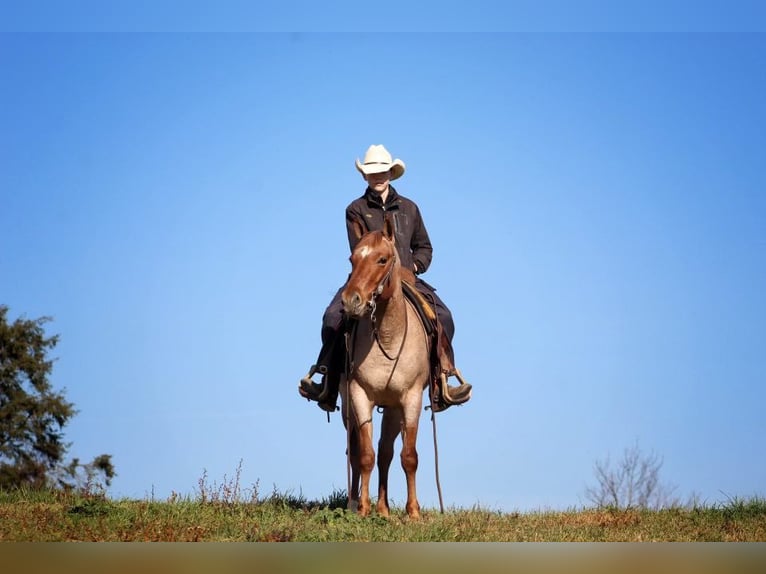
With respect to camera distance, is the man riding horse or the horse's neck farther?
the man riding horse

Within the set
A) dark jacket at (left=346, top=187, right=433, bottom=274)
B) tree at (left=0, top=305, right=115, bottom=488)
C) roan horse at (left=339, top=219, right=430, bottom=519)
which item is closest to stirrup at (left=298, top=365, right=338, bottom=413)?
roan horse at (left=339, top=219, right=430, bottom=519)

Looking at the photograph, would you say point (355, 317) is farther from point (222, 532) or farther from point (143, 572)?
point (143, 572)

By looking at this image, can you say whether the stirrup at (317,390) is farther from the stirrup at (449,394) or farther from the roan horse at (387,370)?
the stirrup at (449,394)

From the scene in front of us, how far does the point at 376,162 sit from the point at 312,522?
4.70m

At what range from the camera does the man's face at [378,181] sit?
1341 cm

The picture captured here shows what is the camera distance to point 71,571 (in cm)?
653

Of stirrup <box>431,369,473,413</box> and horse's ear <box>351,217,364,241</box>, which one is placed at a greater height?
horse's ear <box>351,217,364,241</box>

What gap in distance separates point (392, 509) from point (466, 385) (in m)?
1.76

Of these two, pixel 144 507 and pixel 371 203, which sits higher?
pixel 371 203

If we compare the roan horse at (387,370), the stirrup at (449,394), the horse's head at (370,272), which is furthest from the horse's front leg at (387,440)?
the horse's head at (370,272)

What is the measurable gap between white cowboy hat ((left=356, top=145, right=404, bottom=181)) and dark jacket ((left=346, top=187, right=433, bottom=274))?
0.27 m

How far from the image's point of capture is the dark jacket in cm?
1322

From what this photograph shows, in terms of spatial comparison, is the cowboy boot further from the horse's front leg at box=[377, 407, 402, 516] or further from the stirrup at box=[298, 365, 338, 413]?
the horse's front leg at box=[377, 407, 402, 516]

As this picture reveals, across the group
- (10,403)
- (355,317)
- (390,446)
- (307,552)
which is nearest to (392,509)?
(390,446)
